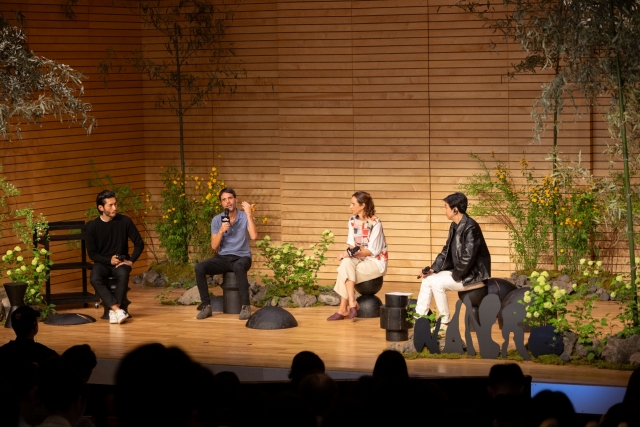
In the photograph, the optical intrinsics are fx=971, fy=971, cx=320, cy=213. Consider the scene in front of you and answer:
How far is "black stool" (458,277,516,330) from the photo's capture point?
27.5 feet

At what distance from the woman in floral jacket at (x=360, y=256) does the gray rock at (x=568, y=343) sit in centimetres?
236

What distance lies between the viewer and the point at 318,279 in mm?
11594

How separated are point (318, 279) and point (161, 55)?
3.54 m

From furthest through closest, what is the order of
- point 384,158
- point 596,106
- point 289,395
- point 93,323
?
point 384,158
point 596,106
point 93,323
point 289,395

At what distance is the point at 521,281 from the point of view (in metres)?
10.8

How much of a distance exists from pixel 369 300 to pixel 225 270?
4.93 feet

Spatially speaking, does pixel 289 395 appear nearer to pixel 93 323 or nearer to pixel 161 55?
pixel 93 323

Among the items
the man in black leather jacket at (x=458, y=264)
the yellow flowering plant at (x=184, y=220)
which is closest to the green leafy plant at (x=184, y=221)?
the yellow flowering plant at (x=184, y=220)

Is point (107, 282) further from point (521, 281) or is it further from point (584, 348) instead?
point (584, 348)

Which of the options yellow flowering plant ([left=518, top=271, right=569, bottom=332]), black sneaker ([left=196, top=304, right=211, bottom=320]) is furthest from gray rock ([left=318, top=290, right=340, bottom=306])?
yellow flowering plant ([left=518, top=271, right=569, bottom=332])

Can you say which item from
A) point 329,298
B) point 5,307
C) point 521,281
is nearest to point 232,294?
point 329,298

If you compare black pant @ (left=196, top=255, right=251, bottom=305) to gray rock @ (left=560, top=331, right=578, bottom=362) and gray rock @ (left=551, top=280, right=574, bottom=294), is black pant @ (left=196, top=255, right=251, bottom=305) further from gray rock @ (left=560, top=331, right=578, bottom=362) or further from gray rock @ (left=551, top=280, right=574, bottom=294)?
gray rock @ (left=560, top=331, right=578, bottom=362)

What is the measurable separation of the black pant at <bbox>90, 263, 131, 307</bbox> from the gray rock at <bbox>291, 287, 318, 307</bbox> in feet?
5.88

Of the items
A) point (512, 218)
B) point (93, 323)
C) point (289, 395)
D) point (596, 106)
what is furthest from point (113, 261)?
point (289, 395)
